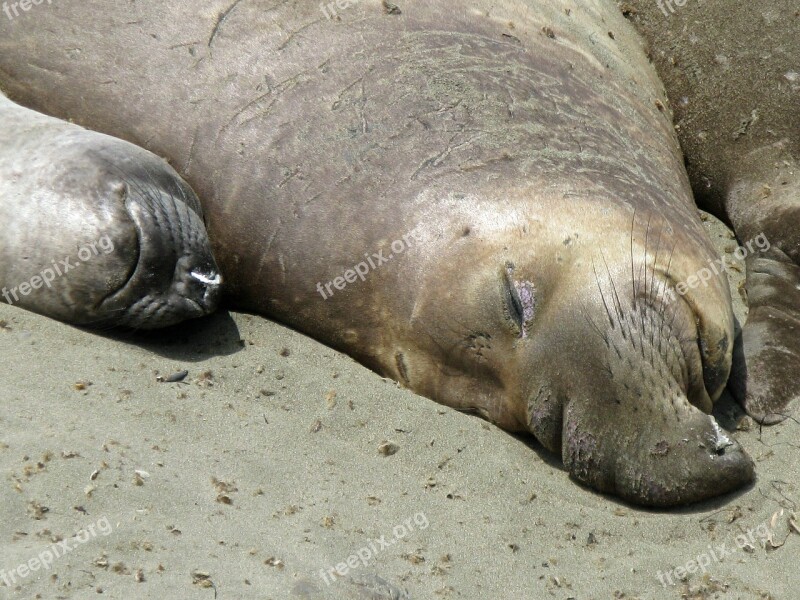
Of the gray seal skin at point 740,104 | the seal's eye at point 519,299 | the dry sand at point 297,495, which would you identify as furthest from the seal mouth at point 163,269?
the gray seal skin at point 740,104

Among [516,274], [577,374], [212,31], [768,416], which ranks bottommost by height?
[768,416]

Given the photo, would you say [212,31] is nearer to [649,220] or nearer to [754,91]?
[649,220]

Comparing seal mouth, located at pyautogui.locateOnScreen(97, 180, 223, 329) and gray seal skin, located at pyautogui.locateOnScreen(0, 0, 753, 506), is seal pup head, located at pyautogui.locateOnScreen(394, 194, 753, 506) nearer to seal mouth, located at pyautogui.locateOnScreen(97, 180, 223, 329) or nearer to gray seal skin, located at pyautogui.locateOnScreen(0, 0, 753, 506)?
gray seal skin, located at pyautogui.locateOnScreen(0, 0, 753, 506)

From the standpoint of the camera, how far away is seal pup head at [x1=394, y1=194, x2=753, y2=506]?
12.5 ft

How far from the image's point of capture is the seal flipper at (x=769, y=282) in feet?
14.5

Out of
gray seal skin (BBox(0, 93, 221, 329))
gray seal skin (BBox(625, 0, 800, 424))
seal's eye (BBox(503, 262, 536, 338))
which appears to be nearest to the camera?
seal's eye (BBox(503, 262, 536, 338))

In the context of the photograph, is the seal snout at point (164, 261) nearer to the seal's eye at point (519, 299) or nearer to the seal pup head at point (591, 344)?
the seal pup head at point (591, 344)

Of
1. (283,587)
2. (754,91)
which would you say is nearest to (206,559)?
(283,587)

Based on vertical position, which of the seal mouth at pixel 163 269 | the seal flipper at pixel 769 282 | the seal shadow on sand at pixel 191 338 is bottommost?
the seal flipper at pixel 769 282

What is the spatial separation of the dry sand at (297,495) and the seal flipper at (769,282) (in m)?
0.16

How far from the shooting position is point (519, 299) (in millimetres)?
3943

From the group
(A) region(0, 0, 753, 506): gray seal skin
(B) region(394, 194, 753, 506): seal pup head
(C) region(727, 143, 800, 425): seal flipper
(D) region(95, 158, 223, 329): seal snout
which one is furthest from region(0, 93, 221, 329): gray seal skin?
(C) region(727, 143, 800, 425): seal flipper

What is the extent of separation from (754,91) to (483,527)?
9.56ft

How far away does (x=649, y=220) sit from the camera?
4160 mm
